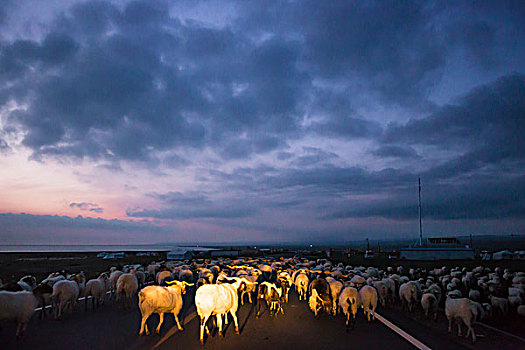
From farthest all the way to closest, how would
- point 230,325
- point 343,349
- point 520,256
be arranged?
point 520,256 → point 230,325 → point 343,349

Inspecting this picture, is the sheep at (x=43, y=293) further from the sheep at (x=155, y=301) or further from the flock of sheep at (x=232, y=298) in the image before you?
the sheep at (x=155, y=301)

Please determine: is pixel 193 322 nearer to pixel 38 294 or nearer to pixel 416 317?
pixel 38 294

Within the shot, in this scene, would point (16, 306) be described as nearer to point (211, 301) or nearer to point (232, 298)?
point (211, 301)

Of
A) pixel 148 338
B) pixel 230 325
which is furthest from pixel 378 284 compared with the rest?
pixel 148 338

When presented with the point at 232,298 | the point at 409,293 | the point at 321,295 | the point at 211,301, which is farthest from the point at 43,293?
the point at 409,293

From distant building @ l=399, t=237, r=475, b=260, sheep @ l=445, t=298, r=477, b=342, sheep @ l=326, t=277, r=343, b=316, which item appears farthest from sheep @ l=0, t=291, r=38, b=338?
distant building @ l=399, t=237, r=475, b=260

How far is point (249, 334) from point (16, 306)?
6600 mm

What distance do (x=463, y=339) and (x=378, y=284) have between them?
630 centimetres

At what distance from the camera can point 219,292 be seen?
10.3 m

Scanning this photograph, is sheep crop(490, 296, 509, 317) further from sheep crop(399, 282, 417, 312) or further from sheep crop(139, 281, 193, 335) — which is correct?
sheep crop(139, 281, 193, 335)

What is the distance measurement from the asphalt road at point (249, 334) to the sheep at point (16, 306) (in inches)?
24.5

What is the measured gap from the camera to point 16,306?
966 cm

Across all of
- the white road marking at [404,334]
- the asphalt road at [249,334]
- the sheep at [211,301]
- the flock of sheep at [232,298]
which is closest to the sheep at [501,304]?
the flock of sheep at [232,298]

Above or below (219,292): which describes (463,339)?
below
